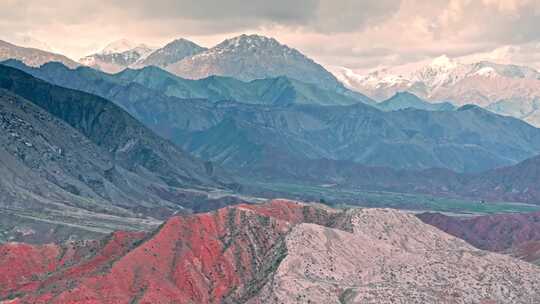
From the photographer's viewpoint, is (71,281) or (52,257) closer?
(71,281)

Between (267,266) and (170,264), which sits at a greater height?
(267,266)

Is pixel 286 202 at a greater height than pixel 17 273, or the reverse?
pixel 286 202

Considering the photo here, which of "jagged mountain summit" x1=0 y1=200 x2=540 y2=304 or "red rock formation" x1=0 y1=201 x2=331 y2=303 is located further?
"red rock formation" x1=0 y1=201 x2=331 y2=303

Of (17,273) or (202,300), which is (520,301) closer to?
(202,300)

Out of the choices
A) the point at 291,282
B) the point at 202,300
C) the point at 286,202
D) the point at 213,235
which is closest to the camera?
the point at 291,282

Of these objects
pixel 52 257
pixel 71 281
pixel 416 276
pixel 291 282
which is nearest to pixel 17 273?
pixel 52 257

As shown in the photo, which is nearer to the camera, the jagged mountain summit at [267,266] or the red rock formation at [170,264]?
the jagged mountain summit at [267,266]

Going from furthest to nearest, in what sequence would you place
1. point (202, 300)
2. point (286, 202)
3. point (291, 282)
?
point (286, 202) → point (202, 300) → point (291, 282)

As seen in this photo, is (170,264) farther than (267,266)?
Yes
